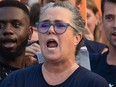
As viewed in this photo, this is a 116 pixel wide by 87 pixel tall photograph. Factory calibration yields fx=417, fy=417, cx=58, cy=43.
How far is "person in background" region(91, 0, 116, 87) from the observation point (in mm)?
2947

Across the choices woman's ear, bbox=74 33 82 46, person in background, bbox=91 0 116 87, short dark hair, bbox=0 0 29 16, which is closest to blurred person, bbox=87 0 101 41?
short dark hair, bbox=0 0 29 16

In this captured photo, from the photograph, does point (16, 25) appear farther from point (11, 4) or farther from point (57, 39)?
point (57, 39)

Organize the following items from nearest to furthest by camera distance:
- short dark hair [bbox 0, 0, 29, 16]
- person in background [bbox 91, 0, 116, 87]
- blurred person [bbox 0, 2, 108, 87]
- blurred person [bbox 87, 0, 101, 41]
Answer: blurred person [bbox 0, 2, 108, 87] < person in background [bbox 91, 0, 116, 87] < short dark hair [bbox 0, 0, 29, 16] < blurred person [bbox 87, 0, 101, 41]

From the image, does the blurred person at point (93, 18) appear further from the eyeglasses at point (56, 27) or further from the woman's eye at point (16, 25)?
the eyeglasses at point (56, 27)

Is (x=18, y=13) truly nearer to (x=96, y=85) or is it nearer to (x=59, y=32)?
(x=59, y=32)

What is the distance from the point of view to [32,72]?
252 cm

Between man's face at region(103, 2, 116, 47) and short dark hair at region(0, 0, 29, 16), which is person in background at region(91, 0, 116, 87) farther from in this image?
short dark hair at region(0, 0, 29, 16)

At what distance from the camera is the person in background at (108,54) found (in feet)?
9.67

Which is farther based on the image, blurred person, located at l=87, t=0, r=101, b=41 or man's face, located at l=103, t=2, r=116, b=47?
blurred person, located at l=87, t=0, r=101, b=41

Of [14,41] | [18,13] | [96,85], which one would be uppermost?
[18,13]

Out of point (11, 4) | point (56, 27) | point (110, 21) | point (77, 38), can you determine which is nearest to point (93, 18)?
point (11, 4)

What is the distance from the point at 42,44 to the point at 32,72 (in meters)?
0.18

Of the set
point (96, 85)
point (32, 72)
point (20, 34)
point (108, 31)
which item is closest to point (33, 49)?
point (20, 34)

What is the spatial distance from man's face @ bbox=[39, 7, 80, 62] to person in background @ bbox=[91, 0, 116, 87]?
1.55 ft
